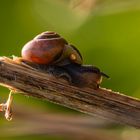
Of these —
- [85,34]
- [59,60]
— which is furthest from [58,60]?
[85,34]

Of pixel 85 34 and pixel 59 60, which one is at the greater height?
pixel 85 34

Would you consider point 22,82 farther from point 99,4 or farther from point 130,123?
point 99,4

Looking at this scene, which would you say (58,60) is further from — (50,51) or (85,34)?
(85,34)

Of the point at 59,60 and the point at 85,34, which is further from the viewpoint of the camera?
the point at 85,34

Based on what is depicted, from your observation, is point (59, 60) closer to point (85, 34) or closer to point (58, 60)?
point (58, 60)

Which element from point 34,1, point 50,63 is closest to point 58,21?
point 34,1

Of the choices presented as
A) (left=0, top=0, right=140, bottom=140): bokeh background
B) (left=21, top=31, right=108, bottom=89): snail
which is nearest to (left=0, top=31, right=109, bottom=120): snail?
(left=21, top=31, right=108, bottom=89): snail

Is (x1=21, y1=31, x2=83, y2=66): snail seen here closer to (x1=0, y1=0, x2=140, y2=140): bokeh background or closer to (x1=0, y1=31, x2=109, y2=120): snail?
(x1=0, y1=31, x2=109, y2=120): snail
